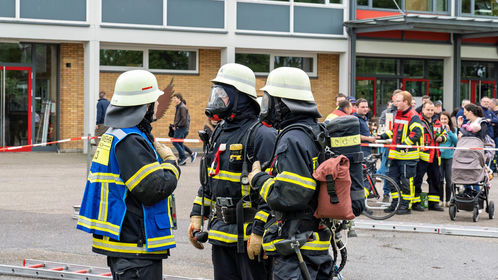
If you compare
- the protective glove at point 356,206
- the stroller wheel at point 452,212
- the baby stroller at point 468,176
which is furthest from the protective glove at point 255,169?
the stroller wheel at point 452,212

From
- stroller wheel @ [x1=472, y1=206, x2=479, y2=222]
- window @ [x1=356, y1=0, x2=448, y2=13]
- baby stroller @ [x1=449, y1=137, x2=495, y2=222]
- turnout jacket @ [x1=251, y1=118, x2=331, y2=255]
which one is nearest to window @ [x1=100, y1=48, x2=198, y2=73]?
window @ [x1=356, y1=0, x2=448, y2=13]

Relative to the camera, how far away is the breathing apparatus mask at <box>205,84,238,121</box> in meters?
5.13

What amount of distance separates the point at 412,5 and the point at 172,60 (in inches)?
368

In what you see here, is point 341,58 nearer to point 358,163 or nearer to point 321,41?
point 321,41

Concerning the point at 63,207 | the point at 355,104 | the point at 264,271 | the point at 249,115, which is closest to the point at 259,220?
the point at 264,271

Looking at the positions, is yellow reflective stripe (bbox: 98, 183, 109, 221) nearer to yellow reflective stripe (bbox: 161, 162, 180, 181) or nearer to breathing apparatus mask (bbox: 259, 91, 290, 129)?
yellow reflective stripe (bbox: 161, 162, 180, 181)

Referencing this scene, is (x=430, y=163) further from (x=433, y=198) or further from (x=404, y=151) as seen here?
(x=404, y=151)

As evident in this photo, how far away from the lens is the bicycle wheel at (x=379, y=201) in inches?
454

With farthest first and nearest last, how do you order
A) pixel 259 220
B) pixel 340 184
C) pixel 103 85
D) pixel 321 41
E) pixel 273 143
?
1. pixel 321 41
2. pixel 103 85
3. pixel 273 143
4. pixel 259 220
5. pixel 340 184

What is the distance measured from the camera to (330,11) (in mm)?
25859

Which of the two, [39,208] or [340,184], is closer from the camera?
[340,184]

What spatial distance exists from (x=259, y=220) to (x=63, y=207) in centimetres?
792

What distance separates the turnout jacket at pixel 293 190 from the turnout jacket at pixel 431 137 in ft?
26.4

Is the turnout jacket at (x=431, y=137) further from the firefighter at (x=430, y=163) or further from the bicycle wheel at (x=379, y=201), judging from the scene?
the bicycle wheel at (x=379, y=201)
